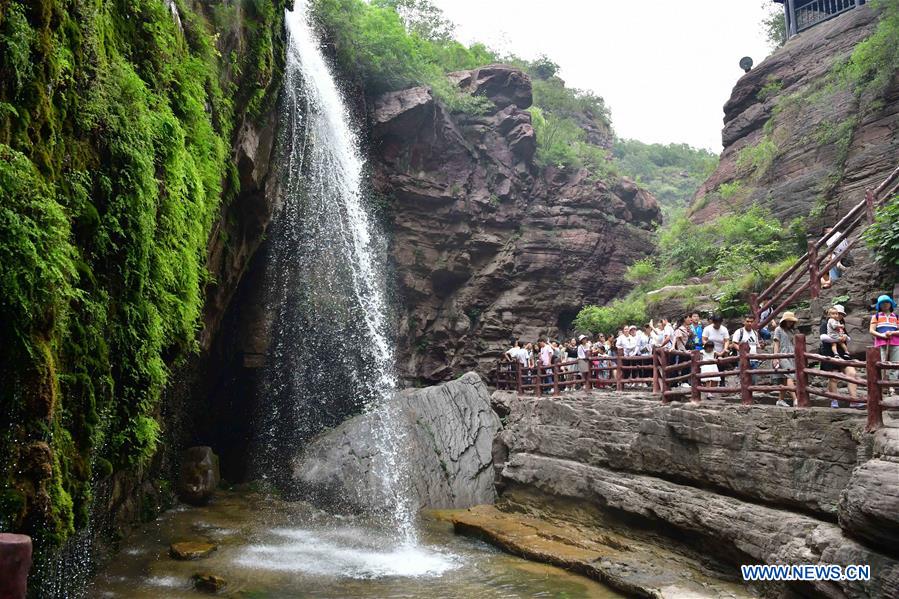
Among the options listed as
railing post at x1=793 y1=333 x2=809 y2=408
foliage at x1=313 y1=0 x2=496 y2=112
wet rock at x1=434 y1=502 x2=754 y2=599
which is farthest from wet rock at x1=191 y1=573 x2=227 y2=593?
foliage at x1=313 y1=0 x2=496 y2=112

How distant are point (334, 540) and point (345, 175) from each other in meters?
12.8

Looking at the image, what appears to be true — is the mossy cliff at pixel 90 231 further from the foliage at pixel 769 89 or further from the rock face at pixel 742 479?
the foliage at pixel 769 89

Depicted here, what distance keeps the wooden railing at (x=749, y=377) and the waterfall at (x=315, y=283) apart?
5406mm

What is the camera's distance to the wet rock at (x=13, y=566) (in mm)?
2311

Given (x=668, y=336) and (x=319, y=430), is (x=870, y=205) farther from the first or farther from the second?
(x=319, y=430)

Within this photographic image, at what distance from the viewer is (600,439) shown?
1340cm

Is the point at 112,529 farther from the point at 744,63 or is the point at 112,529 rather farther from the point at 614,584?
the point at 744,63

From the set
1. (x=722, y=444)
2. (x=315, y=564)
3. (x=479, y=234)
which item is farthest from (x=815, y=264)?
(x=479, y=234)

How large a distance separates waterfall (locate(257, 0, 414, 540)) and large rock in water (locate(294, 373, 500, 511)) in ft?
2.36

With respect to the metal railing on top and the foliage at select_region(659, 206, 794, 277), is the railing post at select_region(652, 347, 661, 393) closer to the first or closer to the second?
the foliage at select_region(659, 206, 794, 277)

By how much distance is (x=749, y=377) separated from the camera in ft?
33.5

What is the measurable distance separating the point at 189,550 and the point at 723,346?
10.9 m

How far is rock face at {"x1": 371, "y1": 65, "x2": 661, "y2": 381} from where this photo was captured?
24.6 m

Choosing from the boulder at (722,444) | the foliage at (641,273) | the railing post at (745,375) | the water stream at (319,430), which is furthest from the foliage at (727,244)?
the water stream at (319,430)
